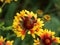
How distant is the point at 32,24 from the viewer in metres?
1.44

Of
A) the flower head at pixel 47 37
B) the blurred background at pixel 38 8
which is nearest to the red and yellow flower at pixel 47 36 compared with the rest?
the flower head at pixel 47 37

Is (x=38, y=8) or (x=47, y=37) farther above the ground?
(x=38, y=8)

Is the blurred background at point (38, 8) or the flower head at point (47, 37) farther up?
the blurred background at point (38, 8)

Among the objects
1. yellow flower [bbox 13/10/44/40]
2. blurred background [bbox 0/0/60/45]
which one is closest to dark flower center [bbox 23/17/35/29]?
yellow flower [bbox 13/10/44/40]

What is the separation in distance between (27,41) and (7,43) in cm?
56

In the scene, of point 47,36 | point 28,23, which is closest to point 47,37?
point 47,36

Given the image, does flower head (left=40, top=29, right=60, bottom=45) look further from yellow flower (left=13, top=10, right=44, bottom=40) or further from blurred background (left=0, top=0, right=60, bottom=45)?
blurred background (left=0, top=0, right=60, bottom=45)

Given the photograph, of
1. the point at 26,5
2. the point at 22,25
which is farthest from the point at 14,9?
the point at 22,25

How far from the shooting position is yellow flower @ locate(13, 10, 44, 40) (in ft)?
4.60

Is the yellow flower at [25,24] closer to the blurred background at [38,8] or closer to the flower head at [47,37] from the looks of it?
the flower head at [47,37]

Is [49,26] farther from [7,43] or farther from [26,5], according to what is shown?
[7,43]

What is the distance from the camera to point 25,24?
1460 mm

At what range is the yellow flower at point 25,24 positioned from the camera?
55.2 inches

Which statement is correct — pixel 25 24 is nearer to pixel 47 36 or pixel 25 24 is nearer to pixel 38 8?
pixel 47 36
